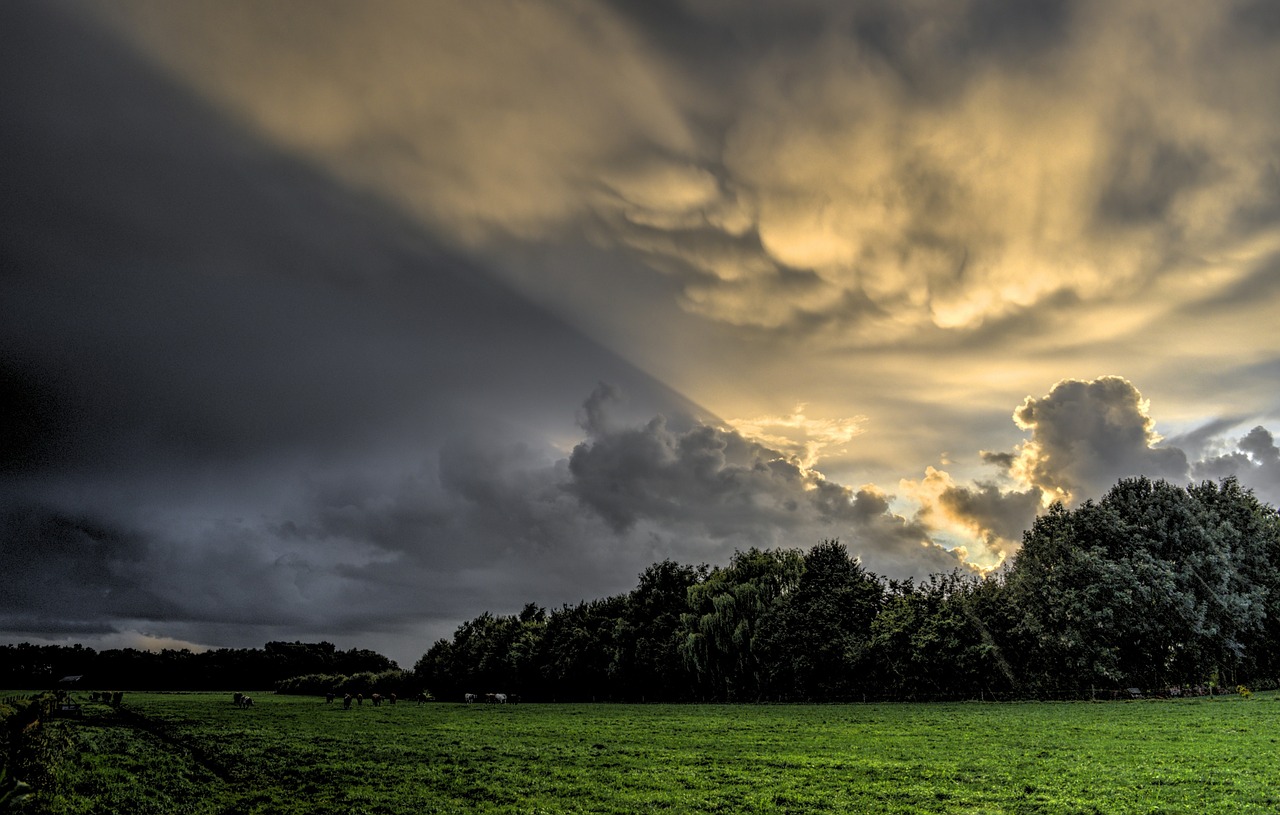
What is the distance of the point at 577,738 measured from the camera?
39094 millimetres

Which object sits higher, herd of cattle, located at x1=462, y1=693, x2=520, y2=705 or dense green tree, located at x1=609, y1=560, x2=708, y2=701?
dense green tree, located at x1=609, y1=560, x2=708, y2=701

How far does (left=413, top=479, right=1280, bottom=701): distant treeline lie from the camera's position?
63375 millimetres

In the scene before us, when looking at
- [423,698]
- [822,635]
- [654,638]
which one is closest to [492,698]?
[423,698]

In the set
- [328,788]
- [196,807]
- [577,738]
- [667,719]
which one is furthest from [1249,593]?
[196,807]

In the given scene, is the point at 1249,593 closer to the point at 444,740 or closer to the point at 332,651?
the point at 444,740

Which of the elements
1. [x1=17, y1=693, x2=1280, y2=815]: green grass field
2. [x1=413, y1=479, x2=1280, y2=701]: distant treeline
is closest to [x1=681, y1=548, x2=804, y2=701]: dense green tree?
[x1=413, y1=479, x2=1280, y2=701]: distant treeline

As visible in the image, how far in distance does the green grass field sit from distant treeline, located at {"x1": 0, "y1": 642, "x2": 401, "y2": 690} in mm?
93430

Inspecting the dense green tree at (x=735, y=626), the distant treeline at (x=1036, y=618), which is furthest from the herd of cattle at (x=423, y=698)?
the dense green tree at (x=735, y=626)

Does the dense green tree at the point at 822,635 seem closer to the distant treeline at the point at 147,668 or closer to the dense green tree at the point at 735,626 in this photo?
the dense green tree at the point at 735,626

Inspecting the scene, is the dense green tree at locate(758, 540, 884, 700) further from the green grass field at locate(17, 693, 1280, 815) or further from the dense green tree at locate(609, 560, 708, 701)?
the green grass field at locate(17, 693, 1280, 815)

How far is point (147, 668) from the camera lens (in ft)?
476

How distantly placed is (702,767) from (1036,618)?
52.2 metres

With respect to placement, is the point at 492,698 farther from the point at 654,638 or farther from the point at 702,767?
the point at 702,767

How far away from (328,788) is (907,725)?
3324cm
